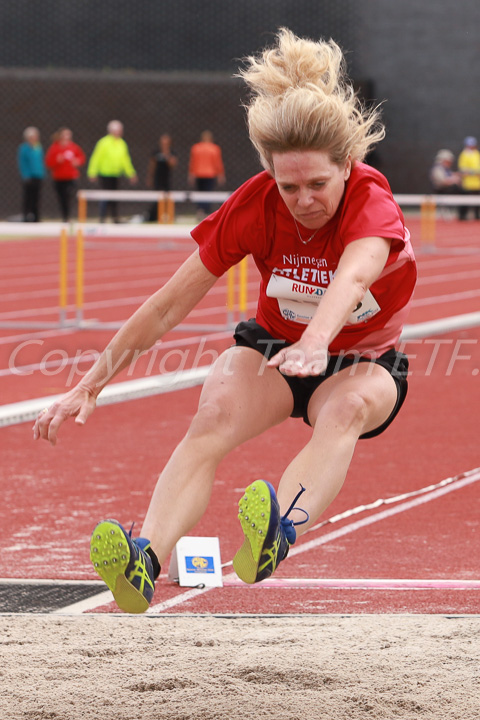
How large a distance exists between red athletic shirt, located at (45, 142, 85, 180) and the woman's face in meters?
20.9

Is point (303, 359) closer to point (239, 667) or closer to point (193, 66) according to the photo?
point (239, 667)

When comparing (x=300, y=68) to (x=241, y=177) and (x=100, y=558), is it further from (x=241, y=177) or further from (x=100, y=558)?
(x=241, y=177)

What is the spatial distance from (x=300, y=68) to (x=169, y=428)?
4.38 metres

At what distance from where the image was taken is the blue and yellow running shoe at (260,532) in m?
3.38

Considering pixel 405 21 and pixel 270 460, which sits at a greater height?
pixel 405 21

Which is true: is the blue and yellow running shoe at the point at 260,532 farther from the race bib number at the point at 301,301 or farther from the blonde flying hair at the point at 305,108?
the blonde flying hair at the point at 305,108

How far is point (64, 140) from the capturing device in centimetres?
2392

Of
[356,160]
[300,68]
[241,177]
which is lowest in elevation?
[241,177]

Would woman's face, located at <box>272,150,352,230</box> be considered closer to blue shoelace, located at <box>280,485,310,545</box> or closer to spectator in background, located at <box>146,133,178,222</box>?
blue shoelace, located at <box>280,485,310,545</box>

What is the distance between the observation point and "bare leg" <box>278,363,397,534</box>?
3.65 metres

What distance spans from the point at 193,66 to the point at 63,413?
82.6 ft

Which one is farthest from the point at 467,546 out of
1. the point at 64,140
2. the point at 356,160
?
the point at 64,140

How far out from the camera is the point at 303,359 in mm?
3068

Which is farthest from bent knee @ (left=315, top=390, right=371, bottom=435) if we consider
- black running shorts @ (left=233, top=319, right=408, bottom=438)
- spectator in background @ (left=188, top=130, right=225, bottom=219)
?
spectator in background @ (left=188, top=130, right=225, bottom=219)
